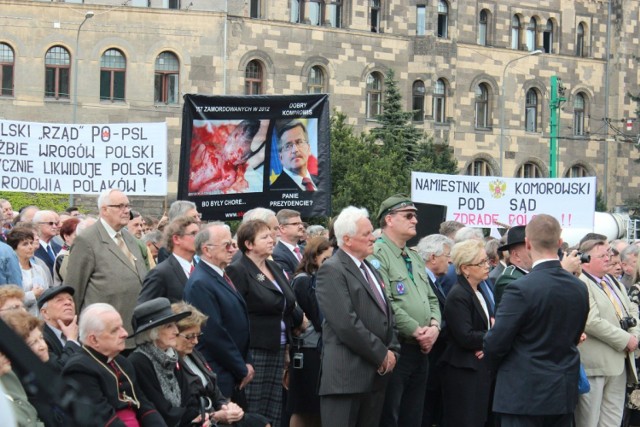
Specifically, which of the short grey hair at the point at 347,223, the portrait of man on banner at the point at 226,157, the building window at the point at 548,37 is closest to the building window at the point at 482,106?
the building window at the point at 548,37

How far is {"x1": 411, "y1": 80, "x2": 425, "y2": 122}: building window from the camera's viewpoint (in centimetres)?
5038

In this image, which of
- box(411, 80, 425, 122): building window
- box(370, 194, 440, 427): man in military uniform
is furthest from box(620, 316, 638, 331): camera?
box(411, 80, 425, 122): building window

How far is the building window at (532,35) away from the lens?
54.2 meters

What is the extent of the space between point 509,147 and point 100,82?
18.7 metres

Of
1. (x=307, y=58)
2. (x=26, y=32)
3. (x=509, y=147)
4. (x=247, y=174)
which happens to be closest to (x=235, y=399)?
(x=247, y=174)

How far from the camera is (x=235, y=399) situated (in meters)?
9.20

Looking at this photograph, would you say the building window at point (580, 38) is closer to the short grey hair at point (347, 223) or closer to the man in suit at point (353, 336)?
the short grey hair at point (347, 223)

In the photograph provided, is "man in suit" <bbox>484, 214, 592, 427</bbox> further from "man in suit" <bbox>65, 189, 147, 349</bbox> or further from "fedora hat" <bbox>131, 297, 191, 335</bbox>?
"man in suit" <bbox>65, 189, 147, 349</bbox>

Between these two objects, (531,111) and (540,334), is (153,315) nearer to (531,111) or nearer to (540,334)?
(540,334)

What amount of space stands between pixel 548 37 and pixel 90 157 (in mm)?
43045

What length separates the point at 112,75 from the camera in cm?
4422

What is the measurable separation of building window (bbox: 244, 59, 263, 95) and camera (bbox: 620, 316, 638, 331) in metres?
35.5

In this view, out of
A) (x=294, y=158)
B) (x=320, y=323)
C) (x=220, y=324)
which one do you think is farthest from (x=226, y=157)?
(x=220, y=324)

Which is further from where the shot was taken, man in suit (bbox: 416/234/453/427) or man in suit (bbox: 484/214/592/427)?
man in suit (bbox: 416/234/453/427)
